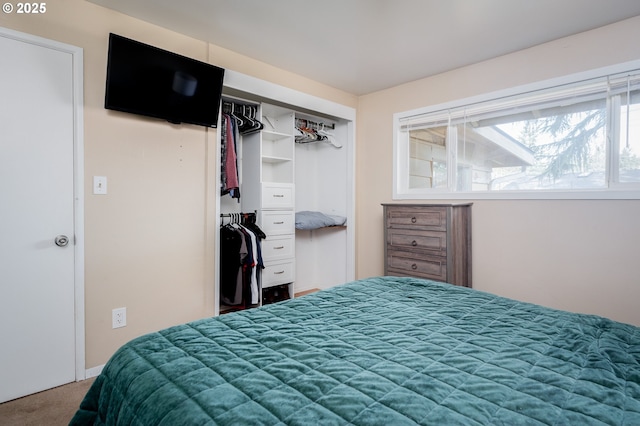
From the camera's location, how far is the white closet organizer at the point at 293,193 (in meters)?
3.42

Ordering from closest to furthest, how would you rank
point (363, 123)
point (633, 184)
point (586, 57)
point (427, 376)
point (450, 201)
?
1. point (427, 376)
2. point (633, 184)
3. point (586, 57)
4. point (450, 201)
5. point (363, 123)

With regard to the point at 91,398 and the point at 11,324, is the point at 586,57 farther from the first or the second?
the point at 11,324

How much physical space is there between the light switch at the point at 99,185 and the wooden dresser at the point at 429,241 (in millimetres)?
2313

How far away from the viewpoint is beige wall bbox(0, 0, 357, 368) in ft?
7.15

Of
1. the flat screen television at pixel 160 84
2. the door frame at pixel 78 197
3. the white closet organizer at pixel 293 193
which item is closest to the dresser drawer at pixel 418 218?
the white closet organizer at pixel 293 193

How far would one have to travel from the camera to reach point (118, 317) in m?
2.31

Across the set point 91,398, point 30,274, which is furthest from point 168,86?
point 91,398

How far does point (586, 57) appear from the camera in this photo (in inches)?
98.7

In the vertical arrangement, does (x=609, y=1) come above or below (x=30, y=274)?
above

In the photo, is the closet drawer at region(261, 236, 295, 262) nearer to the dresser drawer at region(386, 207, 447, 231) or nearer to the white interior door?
the dresser drawer at region(386, 207, 447, 231)

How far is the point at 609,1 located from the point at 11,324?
13.4 ft

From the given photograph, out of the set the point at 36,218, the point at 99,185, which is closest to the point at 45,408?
the point at 36,218

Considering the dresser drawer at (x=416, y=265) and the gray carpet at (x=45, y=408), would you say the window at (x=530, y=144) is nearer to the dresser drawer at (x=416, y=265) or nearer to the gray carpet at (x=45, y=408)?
the dresser drawer at (x=416, y=265)

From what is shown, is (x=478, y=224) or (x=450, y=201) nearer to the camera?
(x=478, y=224)
